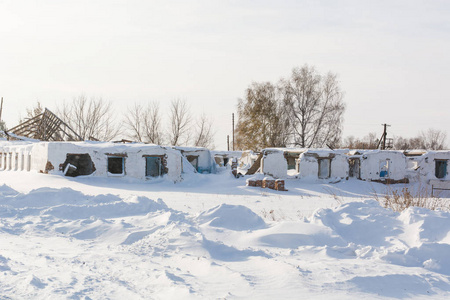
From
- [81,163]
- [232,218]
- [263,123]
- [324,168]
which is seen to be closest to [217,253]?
[232,218]

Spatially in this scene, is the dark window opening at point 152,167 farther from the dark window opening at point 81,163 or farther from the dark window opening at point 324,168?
the dark window opening at point 324,168

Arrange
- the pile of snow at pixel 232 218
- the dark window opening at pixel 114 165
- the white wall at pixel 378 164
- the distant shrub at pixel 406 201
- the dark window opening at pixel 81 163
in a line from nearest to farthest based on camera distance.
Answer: the pile of snow at pixel 232 218 < the distant shrub at pixel 406 201 < the dark window opening at pixel 81 163 < the white wall at pixel 378 164 < the dark window opening at pixel 114 165

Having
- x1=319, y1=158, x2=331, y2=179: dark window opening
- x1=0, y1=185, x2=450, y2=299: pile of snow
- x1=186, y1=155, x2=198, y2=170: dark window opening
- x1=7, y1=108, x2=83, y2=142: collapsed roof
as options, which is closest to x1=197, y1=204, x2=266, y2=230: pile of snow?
x1=0, y1=185, x2=450, y2=299: pile of snow

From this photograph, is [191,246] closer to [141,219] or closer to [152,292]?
[152,292]

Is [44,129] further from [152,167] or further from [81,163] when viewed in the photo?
[152,167]

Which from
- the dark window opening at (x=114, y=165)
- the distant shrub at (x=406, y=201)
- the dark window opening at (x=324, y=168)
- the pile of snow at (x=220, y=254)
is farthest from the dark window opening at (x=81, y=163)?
the distant shrub at (x=406, y=201)

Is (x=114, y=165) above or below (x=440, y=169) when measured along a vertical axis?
below

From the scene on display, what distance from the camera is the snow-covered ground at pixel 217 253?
4.53 meters

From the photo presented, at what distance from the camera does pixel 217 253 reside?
6.03 m

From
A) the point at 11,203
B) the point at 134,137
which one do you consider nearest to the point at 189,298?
the point at 11,203

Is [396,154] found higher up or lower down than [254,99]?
lower down

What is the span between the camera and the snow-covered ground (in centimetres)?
453

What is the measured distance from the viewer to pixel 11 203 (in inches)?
401

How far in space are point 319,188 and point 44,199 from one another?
1505 cm
